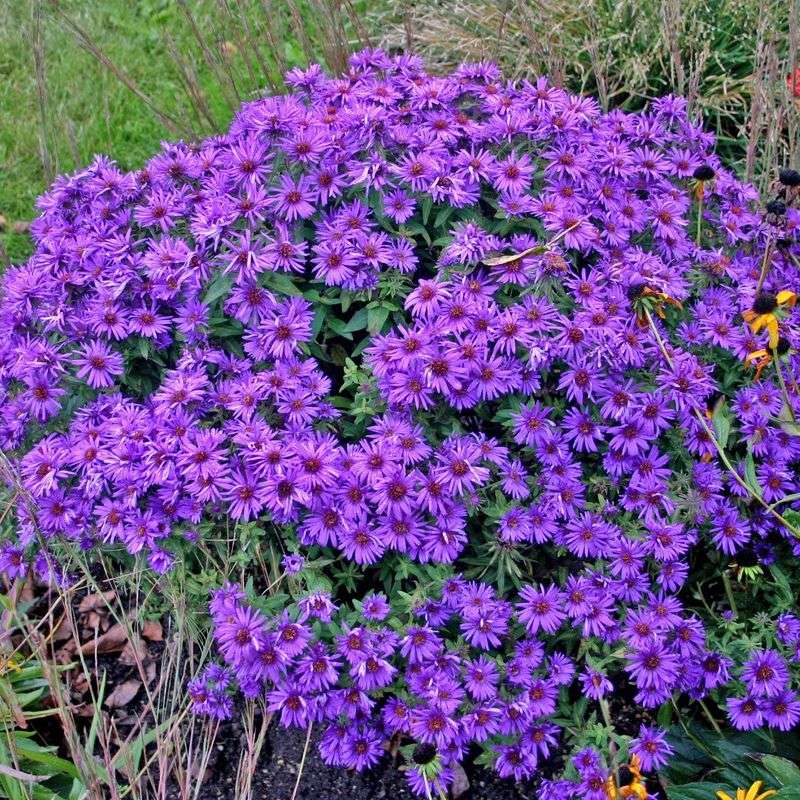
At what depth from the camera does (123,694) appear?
250 cm

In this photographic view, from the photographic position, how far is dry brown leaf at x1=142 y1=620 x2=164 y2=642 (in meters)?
2.60

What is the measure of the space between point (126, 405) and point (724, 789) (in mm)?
1444

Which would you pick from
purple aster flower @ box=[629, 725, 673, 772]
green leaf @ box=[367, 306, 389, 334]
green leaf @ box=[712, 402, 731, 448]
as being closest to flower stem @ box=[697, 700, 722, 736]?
purple aster flower @ box=[629, 725, 673, 772]

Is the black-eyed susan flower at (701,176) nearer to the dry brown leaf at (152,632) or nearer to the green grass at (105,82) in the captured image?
the dry brown leaf at (152,632)

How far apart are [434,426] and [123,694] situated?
102 centimetres

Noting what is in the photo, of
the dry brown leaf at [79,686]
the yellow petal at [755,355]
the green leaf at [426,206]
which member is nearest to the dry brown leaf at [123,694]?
the dry brown leaf at [79,686]

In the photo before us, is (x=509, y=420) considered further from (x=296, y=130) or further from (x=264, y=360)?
(x=296, y=130)

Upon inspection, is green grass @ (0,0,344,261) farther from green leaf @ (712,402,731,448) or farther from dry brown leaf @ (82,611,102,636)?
green leaf @ (712,402,731,448)

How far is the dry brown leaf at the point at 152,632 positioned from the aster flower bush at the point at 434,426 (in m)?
0.32

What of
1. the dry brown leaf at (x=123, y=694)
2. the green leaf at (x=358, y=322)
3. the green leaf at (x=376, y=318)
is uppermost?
the green leaf at (x=376, y=318)

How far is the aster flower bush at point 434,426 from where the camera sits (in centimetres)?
205

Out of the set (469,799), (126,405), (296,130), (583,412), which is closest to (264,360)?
(126,405)

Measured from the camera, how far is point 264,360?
224cm

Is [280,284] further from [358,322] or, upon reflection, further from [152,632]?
[152,632]
